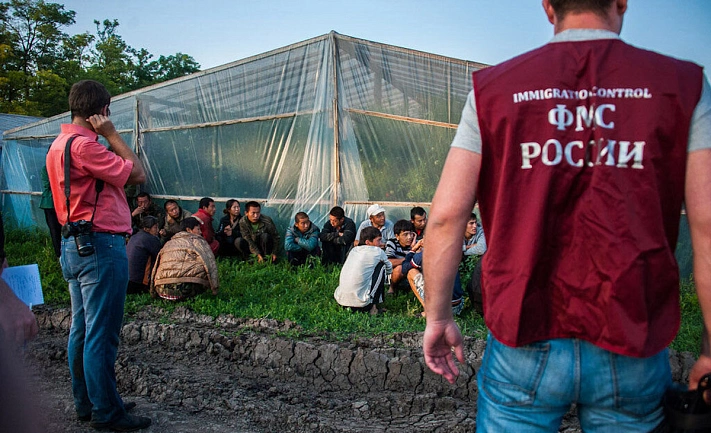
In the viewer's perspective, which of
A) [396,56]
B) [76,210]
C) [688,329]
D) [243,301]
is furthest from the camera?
[396,56]

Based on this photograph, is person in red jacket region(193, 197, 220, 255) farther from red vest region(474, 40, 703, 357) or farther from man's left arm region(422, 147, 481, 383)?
red vest region(474, 40, 703, 357)

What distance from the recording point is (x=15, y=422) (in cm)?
114

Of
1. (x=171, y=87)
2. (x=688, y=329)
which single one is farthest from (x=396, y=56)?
(x=688, y=329)

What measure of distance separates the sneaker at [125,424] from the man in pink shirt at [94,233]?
0.02 m

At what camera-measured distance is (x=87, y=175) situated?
3537mm

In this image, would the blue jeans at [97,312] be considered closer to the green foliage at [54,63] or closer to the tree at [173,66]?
the green foliage at [54,63]

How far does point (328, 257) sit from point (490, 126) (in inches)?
→ 322

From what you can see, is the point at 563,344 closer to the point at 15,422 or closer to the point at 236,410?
the point at 15,422

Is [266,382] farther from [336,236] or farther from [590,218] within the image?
[336,236]

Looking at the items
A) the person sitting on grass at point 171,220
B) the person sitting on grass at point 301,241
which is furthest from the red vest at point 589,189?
the person sitting on grass at point 171,220

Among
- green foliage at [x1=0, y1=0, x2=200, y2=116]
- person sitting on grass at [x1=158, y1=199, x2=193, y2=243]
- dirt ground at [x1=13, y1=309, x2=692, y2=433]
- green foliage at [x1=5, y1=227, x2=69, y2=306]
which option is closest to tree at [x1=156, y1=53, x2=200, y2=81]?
green foliage at [x1=0, y1=0, x2=200, y2=116]

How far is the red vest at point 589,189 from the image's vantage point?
1.48 m

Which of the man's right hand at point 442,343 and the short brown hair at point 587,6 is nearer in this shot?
the short brown hair at point 587,6

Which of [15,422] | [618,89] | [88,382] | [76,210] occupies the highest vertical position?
[618,89]
